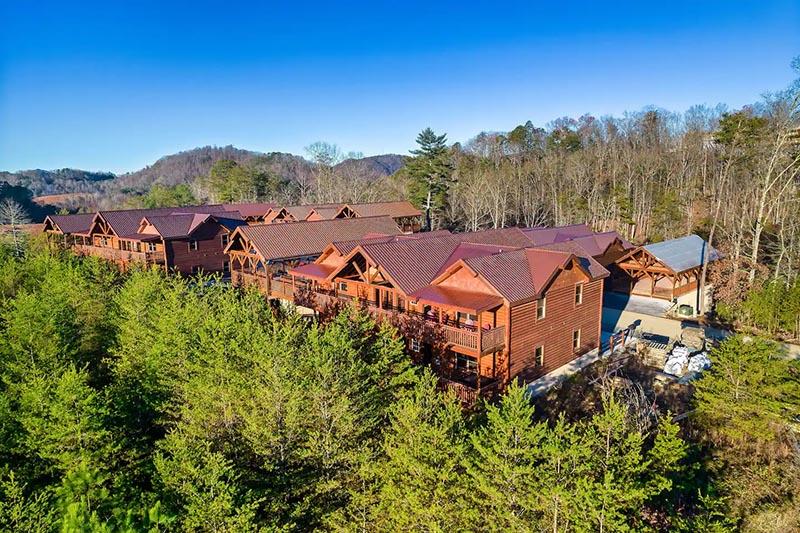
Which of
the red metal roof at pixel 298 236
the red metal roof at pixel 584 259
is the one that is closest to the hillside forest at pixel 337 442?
the red metal roof at pixel 584 259

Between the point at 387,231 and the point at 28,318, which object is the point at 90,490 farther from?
the point at 387,231

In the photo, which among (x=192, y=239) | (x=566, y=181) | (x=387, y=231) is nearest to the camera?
(x=387, y=231)

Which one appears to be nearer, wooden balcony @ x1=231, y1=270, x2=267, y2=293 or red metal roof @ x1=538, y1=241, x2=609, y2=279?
red metal roof @ x1=538, y1=241, x2=609, y2=279

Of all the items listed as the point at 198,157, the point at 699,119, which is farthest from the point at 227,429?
the point at 198,157

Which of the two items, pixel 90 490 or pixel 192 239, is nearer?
pixel 90 490

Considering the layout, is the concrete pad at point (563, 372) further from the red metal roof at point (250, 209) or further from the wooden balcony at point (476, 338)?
the red metal roof at point (250, 209)

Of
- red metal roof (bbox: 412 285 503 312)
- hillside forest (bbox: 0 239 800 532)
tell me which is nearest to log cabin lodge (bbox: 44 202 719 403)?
red metal roof (bbox: 412 285 503 312)

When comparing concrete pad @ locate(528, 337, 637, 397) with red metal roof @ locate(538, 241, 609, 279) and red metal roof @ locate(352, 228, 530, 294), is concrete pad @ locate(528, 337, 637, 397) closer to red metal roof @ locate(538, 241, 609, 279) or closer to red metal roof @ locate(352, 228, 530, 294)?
red metal roof @ locate(538, 241, 609, 279)
